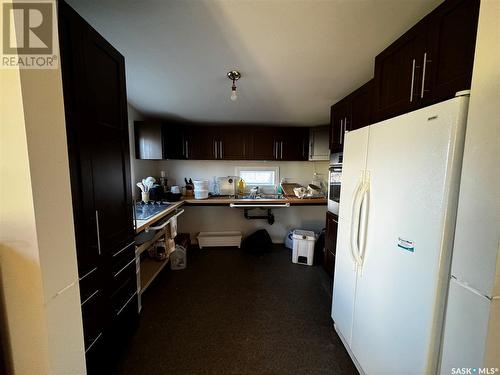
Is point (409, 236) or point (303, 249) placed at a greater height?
point (409, 236)

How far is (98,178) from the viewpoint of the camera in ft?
3.62

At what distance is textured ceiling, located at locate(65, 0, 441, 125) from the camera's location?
49.2 inches

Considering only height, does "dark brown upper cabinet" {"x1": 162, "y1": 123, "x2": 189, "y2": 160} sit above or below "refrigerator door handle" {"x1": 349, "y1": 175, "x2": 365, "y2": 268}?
above

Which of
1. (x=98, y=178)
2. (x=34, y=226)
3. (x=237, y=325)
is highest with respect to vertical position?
(x=98, y=178)

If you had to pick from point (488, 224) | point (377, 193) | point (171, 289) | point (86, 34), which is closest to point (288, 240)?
point (171, 289)

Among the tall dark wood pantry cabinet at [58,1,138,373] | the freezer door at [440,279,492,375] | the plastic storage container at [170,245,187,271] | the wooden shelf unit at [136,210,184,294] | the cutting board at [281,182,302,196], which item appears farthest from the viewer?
the cutting board at [281,182,302,196]

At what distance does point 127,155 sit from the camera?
142 cm

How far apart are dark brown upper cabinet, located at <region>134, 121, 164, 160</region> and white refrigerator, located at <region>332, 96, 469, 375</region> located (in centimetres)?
247

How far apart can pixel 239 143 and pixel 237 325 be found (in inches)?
94.1

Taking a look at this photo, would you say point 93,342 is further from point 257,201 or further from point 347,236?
point 257,201

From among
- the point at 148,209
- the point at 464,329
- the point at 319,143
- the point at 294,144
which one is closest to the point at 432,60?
the point at 464,329

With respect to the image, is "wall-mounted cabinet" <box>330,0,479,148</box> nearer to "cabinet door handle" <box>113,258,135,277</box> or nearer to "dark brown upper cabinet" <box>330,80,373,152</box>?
"dark brown upper cabinet" <box>330,80,373,152</box>

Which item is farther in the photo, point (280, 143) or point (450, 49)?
point (280, 143)

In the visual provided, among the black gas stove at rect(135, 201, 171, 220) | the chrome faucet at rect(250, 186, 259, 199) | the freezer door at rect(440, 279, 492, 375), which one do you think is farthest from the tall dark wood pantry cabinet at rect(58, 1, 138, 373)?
the chrome faucet at rect(250, 186, 259, 199)
